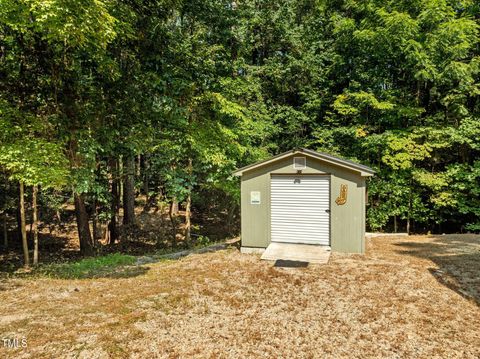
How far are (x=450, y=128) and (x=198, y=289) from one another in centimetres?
1253

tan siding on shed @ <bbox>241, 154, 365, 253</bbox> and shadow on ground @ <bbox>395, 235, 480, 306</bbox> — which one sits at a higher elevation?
tan siding on shed @ <bbox>241, 154, 365, 253</bbox>

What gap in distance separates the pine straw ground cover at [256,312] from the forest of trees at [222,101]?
303 centimetres

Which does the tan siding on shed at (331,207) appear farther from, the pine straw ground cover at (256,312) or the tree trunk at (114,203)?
the tree trunk at (114,203)

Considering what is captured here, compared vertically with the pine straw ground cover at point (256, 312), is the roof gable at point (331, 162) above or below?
above

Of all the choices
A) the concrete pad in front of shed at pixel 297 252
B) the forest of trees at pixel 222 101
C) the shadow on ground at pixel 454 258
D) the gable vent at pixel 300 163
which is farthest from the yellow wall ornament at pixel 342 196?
the forest of trees at pixel 222 101

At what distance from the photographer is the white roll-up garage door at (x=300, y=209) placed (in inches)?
333

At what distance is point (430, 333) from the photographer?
13.4 ft

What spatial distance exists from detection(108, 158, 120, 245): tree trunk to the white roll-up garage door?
5.98 metres

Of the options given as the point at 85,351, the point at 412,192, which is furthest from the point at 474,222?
the point at 85,351

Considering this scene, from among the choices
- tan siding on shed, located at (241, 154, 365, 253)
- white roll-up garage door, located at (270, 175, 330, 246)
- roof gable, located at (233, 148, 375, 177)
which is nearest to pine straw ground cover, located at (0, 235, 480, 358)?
tan siding on shed, located at (241, 154, 365, 253)

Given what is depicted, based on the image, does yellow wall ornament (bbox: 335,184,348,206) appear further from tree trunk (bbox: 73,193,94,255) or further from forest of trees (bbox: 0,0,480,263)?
tree trunk (bbox: 73,193,94,255)

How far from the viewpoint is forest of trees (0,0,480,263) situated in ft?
24.9

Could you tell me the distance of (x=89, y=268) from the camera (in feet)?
25.5

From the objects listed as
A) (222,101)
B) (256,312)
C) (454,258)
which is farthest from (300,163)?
(256,312)
